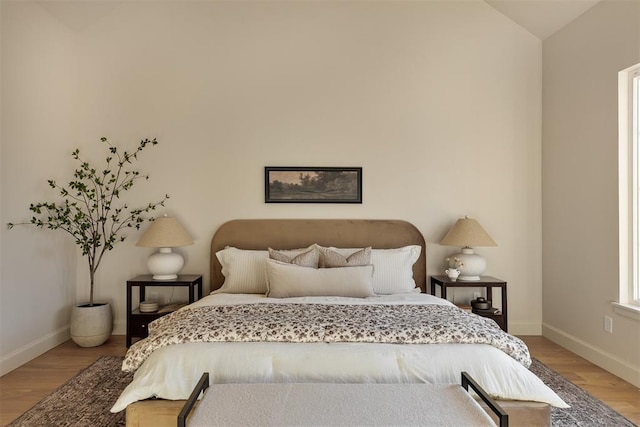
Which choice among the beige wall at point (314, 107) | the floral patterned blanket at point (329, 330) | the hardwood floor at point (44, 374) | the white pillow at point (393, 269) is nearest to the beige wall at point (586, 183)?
the beige wall at point (314, 107)

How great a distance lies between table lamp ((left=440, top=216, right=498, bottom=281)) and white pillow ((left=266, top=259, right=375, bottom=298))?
1071mm

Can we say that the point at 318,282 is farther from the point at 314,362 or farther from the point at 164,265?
the point at 164,265

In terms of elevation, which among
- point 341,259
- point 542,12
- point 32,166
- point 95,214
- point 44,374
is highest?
point 542,12

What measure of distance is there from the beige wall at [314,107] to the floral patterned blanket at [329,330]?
5.88 feet

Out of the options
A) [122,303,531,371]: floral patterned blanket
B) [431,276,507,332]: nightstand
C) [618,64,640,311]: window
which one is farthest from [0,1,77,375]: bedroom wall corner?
[618,64,640,311]: window

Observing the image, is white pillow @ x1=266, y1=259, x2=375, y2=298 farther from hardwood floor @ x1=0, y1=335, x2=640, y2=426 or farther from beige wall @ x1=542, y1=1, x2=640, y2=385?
beige wall @ x1=542, y1=1, x2=640, y2=385

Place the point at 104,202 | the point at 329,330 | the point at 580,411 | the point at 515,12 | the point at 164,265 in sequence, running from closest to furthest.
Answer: the point at 329,330
the point at 580,411
the point at 164,265
the point at 515,12
the point at 104,202

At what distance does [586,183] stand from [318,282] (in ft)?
7.94

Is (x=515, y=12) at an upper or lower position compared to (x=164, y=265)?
upper

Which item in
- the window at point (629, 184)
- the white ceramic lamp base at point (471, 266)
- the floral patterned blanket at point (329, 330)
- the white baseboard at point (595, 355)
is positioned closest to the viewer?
the floral patterned blanket at point (329, 330)

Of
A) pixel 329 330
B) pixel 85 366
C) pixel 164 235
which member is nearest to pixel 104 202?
pixel 164 235

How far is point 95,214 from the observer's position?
414 cm

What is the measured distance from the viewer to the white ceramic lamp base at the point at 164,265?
3855 mm

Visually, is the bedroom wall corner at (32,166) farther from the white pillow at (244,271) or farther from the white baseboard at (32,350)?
the white pillow at (244,271)
